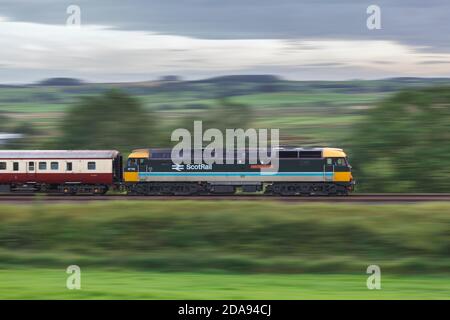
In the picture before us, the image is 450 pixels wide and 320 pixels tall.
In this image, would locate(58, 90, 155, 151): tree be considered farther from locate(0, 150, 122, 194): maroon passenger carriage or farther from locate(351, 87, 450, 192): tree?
locate(351, 87, 450, 192): tree

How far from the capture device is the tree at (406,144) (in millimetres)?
53531

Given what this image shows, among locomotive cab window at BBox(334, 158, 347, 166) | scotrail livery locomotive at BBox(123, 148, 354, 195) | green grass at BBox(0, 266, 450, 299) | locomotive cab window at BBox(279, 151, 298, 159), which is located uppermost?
locomotive cab window at BBox(279, 151, 298, 159)

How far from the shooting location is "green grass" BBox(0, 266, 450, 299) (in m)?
16.9

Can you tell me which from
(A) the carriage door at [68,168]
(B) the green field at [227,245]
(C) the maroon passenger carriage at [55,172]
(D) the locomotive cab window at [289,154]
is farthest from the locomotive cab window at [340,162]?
(A) the carriage door at [68,168]

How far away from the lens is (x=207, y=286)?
763 inches

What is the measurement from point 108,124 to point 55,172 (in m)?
23.6

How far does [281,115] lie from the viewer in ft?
378

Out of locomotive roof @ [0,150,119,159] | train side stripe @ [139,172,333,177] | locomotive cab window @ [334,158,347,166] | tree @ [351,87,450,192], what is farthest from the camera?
tree @ [351,87,450,192]

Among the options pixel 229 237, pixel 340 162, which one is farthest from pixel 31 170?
pixel 229 237

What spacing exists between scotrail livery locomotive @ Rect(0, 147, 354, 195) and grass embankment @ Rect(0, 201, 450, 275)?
43.9 ft

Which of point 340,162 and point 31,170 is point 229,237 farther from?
point 31,170

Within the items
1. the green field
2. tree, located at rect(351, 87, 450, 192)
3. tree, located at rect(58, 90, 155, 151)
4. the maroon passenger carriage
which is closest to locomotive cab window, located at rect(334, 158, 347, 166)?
tree, located at rect(351, 87, 450, 192)

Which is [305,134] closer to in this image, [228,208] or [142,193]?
[142,193]

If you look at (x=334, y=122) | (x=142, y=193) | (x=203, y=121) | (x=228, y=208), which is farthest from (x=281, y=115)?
(x=228, y=208)
